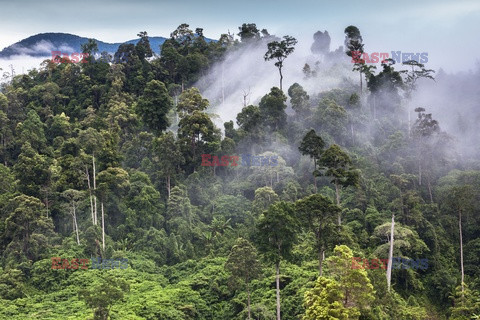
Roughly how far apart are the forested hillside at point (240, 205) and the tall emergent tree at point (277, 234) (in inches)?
3.3

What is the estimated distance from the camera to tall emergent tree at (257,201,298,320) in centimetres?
2586

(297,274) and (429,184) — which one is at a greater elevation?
(429,184)

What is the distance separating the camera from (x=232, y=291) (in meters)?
31.6

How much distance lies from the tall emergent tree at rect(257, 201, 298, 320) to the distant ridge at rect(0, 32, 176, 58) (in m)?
87.9

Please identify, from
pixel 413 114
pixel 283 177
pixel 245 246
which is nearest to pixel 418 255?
pixel 283 177

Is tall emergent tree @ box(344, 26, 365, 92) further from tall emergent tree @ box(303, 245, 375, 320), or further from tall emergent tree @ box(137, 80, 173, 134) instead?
tall emergent tree @ box(303, 245, 375, 320)


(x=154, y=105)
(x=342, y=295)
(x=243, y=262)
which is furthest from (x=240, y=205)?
(x=342, y=295)

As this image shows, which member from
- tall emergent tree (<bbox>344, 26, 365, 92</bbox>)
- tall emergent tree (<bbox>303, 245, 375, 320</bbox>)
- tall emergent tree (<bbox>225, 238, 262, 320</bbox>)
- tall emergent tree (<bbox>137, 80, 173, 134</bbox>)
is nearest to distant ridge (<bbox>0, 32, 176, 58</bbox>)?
tall emergent tree (<bbox>344, 26, 365, 92</bbox>)

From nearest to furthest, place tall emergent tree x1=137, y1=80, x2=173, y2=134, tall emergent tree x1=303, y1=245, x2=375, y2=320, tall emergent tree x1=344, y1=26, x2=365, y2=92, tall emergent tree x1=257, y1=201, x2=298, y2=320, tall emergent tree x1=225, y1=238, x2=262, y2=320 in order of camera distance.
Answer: tall emergent tree x1=303, y1=245, x2=375, y2=320
tall emergent tree x1=225, y1=238, x2=262, y2=320
tall emergent tree x1=257, y1=201, x2=298, y2=320
tall emergent tree x1=137, y1=80, x2=173, y2=134
tall emergent tree x1=344, y1=26, x2=365, y2=92

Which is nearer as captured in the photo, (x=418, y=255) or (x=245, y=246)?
(x=245, y=246)

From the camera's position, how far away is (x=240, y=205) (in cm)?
4234

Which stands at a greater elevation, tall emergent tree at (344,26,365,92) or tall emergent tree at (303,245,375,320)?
tall emergent tree at (344,26,365,92)

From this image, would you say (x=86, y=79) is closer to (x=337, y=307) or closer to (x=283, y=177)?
(x=283, y=177)

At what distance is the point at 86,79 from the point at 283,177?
35545 millimetres
